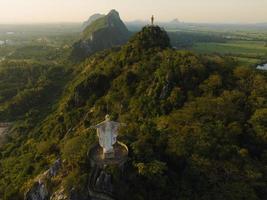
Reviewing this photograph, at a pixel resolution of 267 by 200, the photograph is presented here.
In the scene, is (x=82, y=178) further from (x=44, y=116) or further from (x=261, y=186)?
(x=44, y=116)

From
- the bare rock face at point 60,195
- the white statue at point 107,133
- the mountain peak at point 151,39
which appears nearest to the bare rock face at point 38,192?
the bare rock face at point 60,195

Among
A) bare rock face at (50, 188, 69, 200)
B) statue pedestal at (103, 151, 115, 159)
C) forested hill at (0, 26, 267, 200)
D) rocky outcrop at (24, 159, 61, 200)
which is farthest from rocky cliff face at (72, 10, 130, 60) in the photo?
statue pedestal at (103, 151, 115, 159)

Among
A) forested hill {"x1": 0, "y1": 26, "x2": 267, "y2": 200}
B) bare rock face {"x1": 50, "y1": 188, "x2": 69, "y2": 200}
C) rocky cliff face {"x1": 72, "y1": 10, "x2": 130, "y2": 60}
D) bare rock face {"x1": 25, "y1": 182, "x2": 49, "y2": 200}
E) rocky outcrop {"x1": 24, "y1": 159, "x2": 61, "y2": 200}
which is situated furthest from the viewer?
rocky cliff face {"x1": 72, "y1": 10, "x2": 130, "y2": 60}

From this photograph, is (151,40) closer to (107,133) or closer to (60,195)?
(107,133)

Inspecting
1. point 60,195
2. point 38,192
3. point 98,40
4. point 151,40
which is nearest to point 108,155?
point 60,195

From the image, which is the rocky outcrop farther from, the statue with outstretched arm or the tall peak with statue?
the tall peak with statue

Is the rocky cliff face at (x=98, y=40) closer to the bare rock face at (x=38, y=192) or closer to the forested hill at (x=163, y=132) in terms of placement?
the forested hill at (x=163, y=132)
